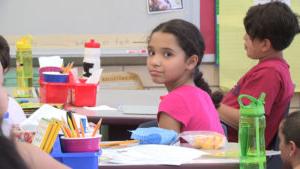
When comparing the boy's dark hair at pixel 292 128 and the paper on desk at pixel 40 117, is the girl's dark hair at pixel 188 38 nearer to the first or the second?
the boy's dark hair at pixel 292 128

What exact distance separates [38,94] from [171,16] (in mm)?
1381

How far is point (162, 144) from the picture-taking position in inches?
73.0

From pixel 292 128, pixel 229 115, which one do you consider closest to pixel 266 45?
pixel 229 115

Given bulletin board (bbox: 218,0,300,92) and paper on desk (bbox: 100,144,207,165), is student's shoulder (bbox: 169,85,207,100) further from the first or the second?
bulletin board (bbox: 218,0,300,92)

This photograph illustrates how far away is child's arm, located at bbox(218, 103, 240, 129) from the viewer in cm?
257

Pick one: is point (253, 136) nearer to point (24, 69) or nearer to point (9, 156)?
point (9, 156)

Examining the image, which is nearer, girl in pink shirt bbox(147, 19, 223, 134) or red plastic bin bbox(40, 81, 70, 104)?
girl in pink shirt bbox(147, 19, 223, 134)

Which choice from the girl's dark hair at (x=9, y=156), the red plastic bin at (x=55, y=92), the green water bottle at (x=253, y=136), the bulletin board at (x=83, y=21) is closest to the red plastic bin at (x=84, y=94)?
the red plastic bin at (x=55, y=92)

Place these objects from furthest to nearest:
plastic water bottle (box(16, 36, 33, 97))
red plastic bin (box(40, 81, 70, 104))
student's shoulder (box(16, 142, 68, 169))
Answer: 1. plastic water bottle (box(16, 36, 33, 97))
2. red plastic bin (box(40, 81, 70, 104))
3. student's shoulder (box(16, 142, 68, 169))

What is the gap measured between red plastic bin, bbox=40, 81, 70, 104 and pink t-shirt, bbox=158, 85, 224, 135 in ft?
2.21

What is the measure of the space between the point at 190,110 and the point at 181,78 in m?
0.21

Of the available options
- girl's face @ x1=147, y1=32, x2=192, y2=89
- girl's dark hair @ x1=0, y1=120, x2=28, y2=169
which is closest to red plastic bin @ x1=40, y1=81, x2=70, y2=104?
girl's face @ x1=147, y1=32, x2=192, y2=89

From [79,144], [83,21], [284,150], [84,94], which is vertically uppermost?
[83,21]

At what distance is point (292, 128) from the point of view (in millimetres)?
2350
